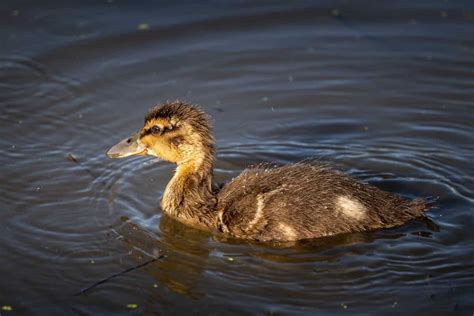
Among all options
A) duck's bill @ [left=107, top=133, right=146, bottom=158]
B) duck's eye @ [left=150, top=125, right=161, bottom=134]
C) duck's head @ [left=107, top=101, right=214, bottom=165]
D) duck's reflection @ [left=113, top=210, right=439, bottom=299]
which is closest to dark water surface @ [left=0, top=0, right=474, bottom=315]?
duck's reflection @ [left=113, top=210, right=439, bottom=299]

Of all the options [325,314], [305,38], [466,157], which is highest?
[305,38]

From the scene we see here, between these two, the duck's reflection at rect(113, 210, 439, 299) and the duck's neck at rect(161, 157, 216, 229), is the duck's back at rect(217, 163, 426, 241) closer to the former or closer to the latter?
the duck's reflection at rect(113, 210, 439, 299)

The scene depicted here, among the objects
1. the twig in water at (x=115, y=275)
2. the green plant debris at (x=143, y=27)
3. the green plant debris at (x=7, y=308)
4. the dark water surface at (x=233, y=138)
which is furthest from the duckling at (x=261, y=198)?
the green plant debris at (x=143, y=27)

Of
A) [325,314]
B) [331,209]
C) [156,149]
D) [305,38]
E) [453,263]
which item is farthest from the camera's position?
[305,38]

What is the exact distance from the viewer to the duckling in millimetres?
6352

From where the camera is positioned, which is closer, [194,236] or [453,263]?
[453,263]

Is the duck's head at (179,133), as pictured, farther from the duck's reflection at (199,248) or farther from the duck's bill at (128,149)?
the duck's reflection at (199,248)

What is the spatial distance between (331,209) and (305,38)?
3.77 m

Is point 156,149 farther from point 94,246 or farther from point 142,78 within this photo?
point 142,78

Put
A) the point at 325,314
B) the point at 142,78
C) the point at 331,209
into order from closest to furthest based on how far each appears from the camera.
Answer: the point at 325,314 → the point at 331,209 → the point at 142,78

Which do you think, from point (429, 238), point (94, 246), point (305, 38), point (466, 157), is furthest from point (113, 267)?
point (305, 38)

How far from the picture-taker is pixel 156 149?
7.08m

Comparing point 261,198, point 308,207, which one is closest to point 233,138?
point 261,198

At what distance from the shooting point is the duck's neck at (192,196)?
671 centimetres
